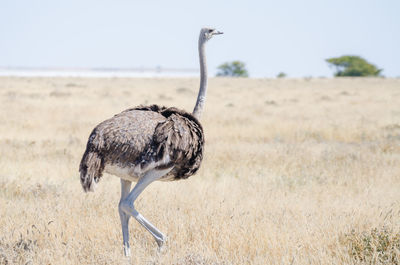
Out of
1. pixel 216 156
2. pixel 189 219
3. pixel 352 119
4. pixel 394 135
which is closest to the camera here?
pixel 189 219

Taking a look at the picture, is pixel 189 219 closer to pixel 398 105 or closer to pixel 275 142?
pixel 275 142

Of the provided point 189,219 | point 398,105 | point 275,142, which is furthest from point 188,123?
point 398,105

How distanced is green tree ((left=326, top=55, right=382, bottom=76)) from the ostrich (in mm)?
60206

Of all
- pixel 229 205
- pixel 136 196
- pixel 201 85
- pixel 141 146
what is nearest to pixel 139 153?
pixel 141 146

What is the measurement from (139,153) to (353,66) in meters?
62.2

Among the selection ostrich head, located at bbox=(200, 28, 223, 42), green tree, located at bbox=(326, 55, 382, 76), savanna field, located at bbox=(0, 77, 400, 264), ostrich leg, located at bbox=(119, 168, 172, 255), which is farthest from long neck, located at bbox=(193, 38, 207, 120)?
green tree, located at bbox=(326, 55, 382, 76)

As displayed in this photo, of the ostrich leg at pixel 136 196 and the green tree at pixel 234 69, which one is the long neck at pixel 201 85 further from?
the green tree at pixel 234 69

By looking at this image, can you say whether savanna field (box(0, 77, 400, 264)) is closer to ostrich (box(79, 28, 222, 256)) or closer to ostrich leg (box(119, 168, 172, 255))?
ostrich leg (box(119, 168, 172, 255))

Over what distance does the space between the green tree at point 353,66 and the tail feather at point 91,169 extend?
6070 cm

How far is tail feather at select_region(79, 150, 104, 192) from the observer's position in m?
4.36

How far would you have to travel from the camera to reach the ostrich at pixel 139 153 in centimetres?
442

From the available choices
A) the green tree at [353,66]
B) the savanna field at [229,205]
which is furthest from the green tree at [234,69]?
the savanna field at [229,205]

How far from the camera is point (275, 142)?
11.5m

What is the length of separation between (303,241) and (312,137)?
7670 millimetres
